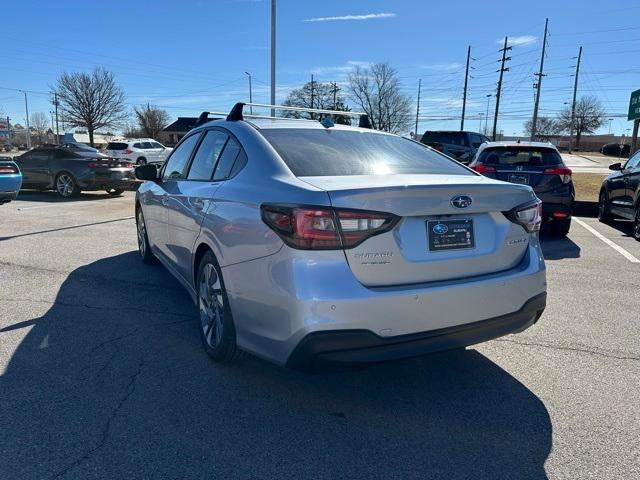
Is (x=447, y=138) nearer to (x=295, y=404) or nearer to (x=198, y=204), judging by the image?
(x=198, y=204)

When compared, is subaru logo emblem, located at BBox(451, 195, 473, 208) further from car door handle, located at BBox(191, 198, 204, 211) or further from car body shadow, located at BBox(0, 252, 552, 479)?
car door handle, located at BBox(191, 198, 204, 211)

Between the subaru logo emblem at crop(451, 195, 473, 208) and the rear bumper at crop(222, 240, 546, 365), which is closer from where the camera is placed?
the rear bumper at crop(222, 240, 546, 365)

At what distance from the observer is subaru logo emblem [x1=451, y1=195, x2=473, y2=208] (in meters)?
2.75

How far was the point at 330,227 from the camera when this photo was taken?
253cm

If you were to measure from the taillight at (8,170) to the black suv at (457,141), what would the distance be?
1393 centimetres

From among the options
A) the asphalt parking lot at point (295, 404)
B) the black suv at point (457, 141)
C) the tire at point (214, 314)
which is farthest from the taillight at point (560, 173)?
the black suv at point (457, 141)

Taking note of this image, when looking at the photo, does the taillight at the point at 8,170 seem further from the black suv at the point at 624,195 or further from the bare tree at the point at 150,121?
the bare tree at the point at 150,121

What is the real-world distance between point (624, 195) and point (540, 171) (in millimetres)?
2497

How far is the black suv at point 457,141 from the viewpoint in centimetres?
1964

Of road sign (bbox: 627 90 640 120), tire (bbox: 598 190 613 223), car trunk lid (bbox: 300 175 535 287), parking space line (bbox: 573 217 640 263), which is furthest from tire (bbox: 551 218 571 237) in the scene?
road sign (bbox: 627 90 640 120)

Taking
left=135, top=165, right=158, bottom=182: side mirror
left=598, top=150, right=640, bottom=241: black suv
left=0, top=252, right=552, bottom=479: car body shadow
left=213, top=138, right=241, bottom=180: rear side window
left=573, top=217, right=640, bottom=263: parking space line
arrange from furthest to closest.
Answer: left=598, top=150, right=640, bottom=241: black suv < left=573, top=217, right=640, bottom=263: parking space line < left=135, top=165, right=158, bottom=182: side mirror < left=213, top=138, right=241, bottom=180: rear side window < left=0, top=252, right=552, bottom=479: car body shadow

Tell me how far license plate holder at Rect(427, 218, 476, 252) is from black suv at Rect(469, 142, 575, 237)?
5.84 meters

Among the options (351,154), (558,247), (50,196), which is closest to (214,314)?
(351,154)

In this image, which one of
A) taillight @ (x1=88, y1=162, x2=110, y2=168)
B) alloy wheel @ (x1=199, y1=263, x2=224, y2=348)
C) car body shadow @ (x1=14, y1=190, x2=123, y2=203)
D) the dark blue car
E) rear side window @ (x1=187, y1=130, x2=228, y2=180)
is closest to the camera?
alloy wheel @ (x1=199, y1=263, x2=224, y2=348)
